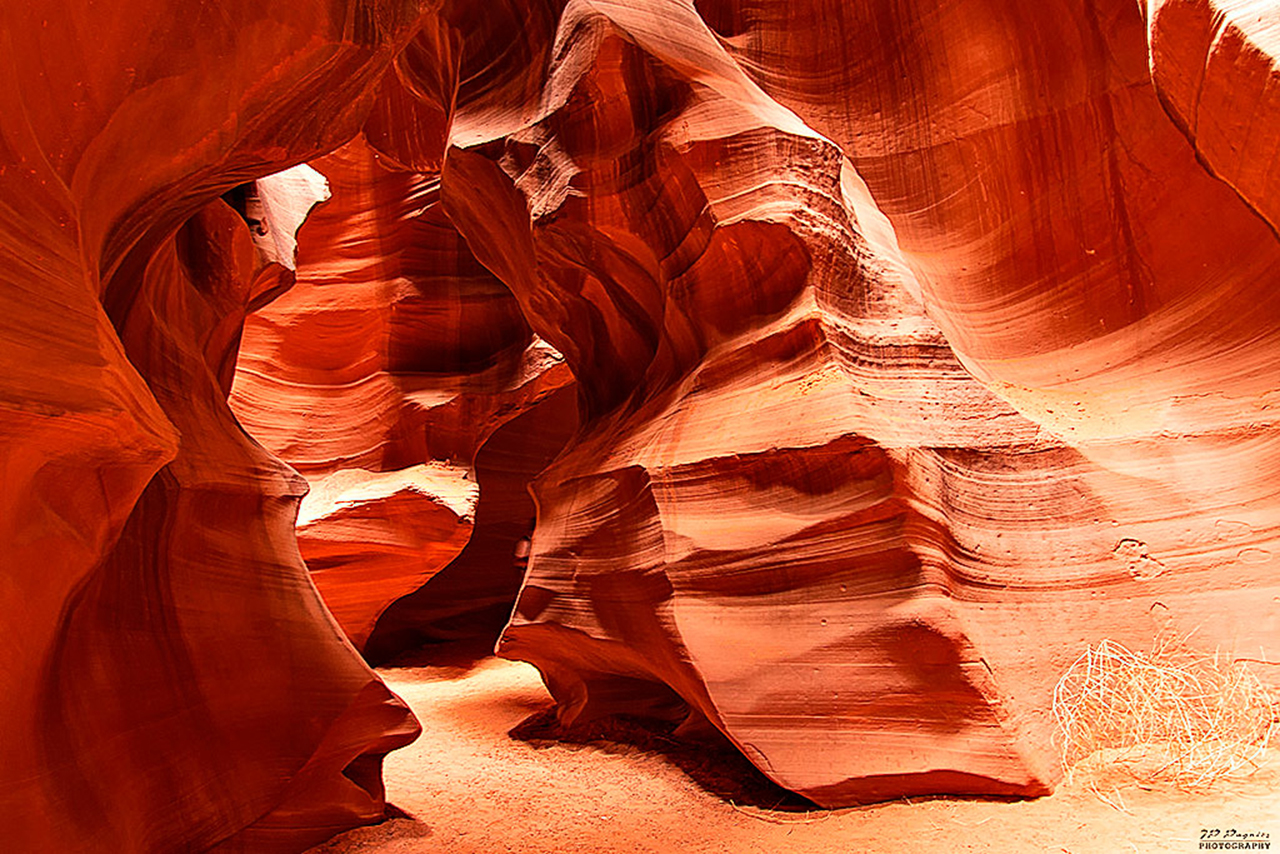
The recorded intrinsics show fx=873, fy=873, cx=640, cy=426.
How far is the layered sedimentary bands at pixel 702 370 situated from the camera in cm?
212

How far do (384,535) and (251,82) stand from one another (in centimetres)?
588

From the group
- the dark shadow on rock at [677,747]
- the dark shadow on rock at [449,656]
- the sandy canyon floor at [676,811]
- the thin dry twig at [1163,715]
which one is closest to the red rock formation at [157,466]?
the sandy canyon floor at [676,811]

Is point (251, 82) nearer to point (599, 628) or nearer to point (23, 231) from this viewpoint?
point (23, 231)

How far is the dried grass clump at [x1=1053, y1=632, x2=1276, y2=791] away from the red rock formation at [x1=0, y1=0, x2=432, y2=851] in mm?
2649

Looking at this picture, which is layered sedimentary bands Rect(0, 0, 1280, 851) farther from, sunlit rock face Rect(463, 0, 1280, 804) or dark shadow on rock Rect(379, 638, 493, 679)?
dark shadow on rock Rect(379, 638, 493, 679)

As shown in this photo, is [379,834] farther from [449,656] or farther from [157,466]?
[449,656]

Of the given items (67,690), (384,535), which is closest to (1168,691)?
(67,690)

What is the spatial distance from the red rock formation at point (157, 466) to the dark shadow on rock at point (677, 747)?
1367 millimetres

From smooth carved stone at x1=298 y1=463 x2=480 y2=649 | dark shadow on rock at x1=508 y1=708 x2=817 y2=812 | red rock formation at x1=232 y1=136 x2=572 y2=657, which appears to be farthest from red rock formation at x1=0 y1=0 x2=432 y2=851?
red rock formation at x1=232 y1=136 x2=572 y2=657

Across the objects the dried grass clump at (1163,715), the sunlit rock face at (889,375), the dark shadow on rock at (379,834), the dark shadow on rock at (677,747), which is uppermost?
the sunlit rock face at (889,375)

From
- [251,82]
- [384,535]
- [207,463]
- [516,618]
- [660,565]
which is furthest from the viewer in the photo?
[384,535]

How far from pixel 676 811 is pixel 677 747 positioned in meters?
1.01

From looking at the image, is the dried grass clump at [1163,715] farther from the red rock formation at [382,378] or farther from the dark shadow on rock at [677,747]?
the red rock formation at [382,378]

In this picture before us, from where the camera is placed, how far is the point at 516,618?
4.93 m
